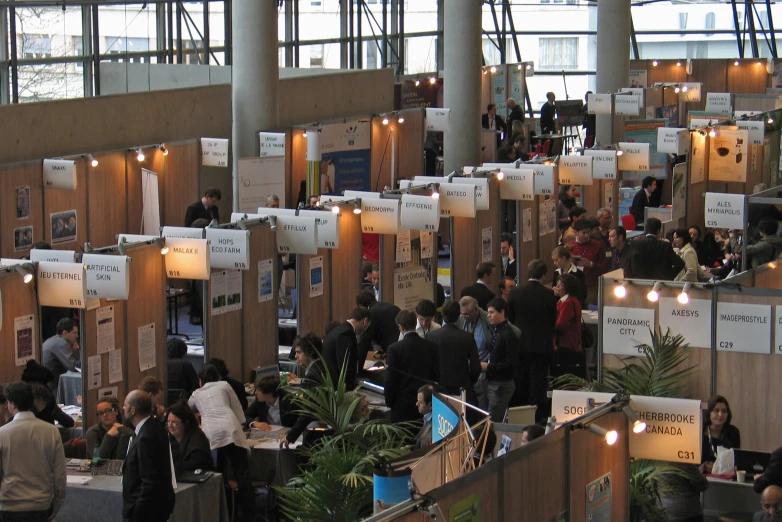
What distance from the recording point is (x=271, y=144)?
14.7m

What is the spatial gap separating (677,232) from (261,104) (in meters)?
5.26

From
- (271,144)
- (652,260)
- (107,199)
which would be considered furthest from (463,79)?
(652,260)

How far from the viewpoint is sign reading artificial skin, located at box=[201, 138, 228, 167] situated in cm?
1495

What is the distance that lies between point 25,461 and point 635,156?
9788 millimetres

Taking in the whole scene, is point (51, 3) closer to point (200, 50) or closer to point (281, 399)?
point (200, 50)

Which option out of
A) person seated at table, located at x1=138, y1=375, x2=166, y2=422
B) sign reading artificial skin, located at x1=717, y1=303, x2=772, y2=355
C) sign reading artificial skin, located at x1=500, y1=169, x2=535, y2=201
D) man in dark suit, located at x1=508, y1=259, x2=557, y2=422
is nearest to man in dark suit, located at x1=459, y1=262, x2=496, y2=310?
man in dark suit, located at x1=508, y1=259, x2=557, y2=422

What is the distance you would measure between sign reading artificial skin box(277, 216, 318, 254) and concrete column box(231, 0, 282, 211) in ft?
13.9

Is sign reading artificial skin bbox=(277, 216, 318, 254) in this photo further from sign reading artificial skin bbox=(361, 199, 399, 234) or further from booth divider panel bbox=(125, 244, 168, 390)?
booth divider panel bbox=(125, 244, 168, 390)

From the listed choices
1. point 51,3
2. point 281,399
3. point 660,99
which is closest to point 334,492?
point 281,399

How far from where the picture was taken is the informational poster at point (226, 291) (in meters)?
9.54

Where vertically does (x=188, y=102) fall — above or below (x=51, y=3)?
below

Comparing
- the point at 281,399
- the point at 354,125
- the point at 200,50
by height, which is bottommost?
the point at 281,399

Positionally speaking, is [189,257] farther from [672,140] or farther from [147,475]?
[672,140]

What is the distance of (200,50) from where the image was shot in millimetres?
19828
